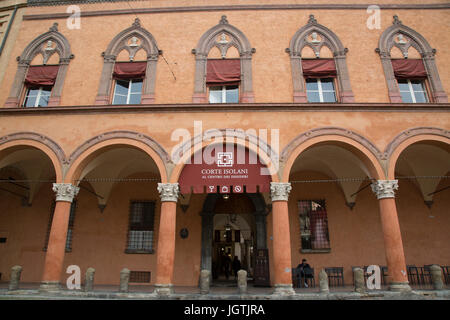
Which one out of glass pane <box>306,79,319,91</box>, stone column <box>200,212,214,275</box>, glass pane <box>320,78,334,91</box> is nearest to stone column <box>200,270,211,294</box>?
stone column <box>200,212,214,275</box>

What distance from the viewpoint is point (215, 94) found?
11.5m

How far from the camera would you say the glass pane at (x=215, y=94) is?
37.4ft

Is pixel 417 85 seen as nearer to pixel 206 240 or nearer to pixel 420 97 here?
pixel 420 97

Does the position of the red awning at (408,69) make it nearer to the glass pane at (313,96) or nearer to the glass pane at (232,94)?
the glass pane at (313,96)

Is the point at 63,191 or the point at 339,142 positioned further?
the point at 339,142

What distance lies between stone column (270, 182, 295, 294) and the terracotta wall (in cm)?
366

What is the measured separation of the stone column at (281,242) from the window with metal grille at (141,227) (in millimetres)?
6086

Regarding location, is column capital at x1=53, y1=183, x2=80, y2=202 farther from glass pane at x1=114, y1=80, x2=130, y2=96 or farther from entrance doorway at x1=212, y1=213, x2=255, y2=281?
entrance doorway at x1=212, y1=213, x2=255, y2=281

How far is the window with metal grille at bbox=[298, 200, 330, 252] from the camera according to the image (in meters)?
12.7

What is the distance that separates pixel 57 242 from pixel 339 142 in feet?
33.4

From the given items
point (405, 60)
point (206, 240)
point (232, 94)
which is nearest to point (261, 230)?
point (206, 240)

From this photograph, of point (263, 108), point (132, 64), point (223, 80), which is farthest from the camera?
point (132, 64)

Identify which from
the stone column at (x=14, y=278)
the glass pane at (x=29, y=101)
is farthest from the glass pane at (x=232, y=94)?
the stone column at (x=14, y=278)

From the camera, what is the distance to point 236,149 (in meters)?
10.2
